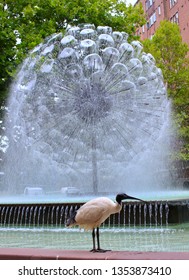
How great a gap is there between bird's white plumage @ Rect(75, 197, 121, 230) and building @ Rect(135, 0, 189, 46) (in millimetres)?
Result: 37094

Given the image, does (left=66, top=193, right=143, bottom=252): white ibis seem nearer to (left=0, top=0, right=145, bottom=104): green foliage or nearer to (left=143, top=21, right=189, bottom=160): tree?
(left=0, top=0, right=145, bottom=104): green foliage

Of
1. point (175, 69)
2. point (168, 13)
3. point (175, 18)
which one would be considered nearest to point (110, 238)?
point (175, 69)

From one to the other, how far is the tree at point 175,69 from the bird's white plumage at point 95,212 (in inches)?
978

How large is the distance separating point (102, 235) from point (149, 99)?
32.5ft

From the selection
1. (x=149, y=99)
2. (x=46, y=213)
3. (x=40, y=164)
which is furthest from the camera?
(x=40, y=164)

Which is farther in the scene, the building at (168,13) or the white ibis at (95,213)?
the building at (168,13)

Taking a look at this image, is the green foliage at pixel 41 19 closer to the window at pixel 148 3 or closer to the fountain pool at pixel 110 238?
the fountain pool at pixel 110 238

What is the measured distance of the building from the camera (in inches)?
1781

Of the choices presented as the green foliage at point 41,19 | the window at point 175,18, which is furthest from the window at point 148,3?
the green foliage at point 41,19

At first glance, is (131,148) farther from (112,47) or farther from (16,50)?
(16,50)

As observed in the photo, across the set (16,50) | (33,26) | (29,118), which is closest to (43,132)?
(29,118)

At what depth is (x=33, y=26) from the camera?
24203mm

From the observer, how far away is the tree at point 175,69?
30.1m

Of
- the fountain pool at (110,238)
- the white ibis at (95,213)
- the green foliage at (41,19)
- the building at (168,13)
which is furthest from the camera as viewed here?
the building at (168,13)
